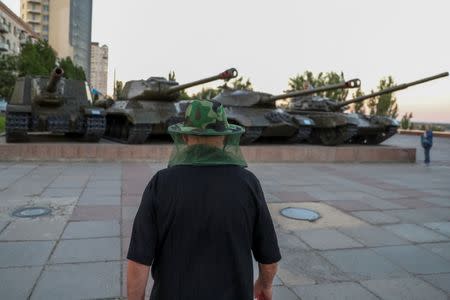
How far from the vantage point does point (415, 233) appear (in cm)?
617

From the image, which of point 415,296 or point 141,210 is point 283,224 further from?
point 141,210

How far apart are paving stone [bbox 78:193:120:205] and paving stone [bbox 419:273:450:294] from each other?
483 cm

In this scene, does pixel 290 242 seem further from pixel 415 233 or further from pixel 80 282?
pixel 80 282

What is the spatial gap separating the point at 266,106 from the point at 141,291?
14.7 m

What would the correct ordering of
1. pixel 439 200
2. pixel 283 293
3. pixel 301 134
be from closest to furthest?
pixel 283 293, pixel 439 200, pixel 301 134

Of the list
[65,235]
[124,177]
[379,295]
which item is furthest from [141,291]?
[124,177]

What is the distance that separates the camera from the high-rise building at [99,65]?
137050mm

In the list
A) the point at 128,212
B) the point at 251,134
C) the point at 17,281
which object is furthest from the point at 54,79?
the point at 17,281

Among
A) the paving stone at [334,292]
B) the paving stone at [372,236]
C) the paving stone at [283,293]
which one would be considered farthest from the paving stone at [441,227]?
the paving stone at [283,293]

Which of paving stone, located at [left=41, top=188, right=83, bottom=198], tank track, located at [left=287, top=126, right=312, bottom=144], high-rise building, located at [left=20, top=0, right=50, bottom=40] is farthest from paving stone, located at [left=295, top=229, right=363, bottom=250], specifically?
high-rise building, located at [left=20, top=0, right=50, bottom=40]

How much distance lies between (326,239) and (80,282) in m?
3.07

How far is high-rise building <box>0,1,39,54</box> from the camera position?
61.8m

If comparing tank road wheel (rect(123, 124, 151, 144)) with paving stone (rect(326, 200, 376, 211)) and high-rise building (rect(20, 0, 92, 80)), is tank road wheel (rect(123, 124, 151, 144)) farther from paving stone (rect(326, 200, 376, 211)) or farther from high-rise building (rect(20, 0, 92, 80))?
high-rise building (rect(20, 0, 92, 80))

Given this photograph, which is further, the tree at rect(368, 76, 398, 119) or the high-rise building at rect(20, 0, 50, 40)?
the high-rise building at rect(20, 0, 50, 40)
